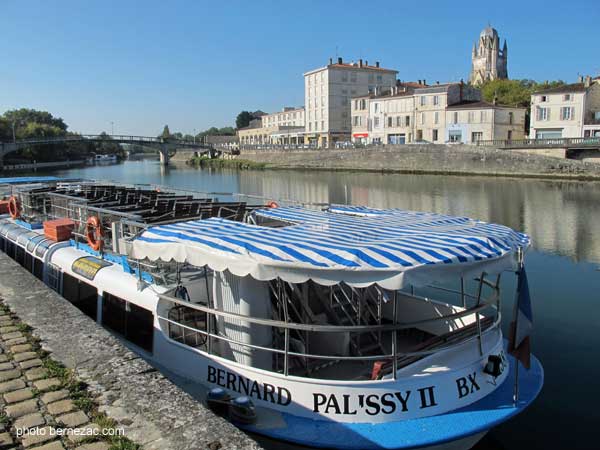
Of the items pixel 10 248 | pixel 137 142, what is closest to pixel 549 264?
pixel 10 248

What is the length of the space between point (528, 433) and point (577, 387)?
7.32ft

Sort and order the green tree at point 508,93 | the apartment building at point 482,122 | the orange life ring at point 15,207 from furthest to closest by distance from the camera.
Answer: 1. the green tree at point 508,93
2. the apartment building at point 482,122
3. the orange life ring at point 15,207

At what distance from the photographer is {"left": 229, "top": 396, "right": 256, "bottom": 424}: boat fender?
259 inches

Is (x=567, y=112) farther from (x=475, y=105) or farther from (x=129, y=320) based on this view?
(x=129, y=320)

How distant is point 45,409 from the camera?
4.75 metres

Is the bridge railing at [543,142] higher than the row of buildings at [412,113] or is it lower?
lower

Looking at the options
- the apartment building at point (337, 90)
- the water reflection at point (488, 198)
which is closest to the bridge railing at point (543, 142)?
the water reflection at point (488, 198)

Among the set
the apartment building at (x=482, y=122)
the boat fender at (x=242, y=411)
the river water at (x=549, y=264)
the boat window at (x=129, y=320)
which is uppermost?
the apartment building at (x=482, y=122)

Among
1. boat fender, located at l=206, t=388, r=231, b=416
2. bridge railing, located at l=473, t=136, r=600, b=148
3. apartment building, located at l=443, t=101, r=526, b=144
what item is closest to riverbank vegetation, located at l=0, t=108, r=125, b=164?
apartment building, located at l=443, t=101, r=526, b=144

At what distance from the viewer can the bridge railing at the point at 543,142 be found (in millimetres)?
53594

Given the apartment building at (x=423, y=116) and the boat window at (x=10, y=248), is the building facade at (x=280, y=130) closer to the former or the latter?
the apartment building at (x=423, y=116)

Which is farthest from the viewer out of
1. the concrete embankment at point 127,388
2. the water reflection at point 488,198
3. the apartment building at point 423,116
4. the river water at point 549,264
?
the apartment building at point 423,116

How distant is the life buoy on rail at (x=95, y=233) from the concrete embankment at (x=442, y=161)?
51474mm

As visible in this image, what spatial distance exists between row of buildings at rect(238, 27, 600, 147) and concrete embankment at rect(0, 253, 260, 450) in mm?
66348
